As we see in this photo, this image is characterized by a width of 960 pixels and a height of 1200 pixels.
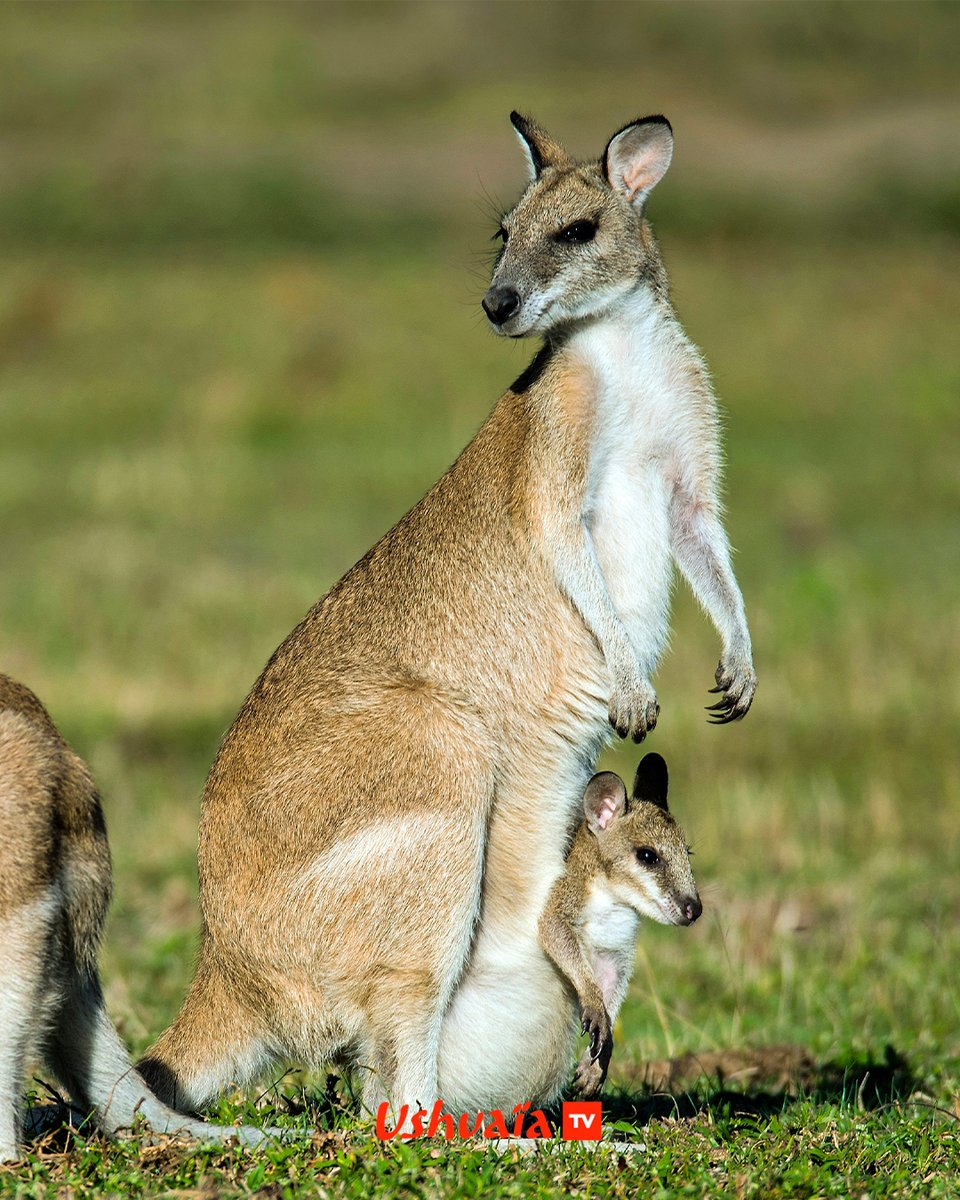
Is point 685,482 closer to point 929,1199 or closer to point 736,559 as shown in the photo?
point 929,1199

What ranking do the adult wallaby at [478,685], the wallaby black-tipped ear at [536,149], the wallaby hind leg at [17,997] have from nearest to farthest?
the wallaby hind leg at [17,997] → the adult wallaby at [478,685] → the wallaby black-tipped ear at [536,149]

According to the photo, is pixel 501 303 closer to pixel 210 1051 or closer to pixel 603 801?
pixel 603 801

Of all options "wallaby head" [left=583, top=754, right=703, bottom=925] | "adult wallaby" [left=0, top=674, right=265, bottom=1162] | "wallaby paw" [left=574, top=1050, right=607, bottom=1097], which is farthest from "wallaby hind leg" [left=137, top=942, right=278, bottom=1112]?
"wallaby head" [left=583, top=754, right=703, bottom=925]

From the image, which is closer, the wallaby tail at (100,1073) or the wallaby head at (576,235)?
the wallaby tail at (100,1073)

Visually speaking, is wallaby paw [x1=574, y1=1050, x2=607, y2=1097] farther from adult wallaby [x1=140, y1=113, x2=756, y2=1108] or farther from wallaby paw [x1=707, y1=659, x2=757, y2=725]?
wallaby paw [x1=707, y1=659, x2=757, y2=725]

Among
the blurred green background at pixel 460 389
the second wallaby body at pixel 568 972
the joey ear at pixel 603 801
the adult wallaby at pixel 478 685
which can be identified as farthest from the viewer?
the blurred green background at pixel 460 389

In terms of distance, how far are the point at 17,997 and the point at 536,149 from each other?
3172 millimetres

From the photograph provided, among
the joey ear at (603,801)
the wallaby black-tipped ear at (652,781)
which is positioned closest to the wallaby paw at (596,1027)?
the joey ear at (603,801)

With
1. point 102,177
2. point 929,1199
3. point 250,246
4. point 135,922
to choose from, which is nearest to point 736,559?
point 135,922

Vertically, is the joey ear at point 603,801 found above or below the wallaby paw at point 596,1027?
above

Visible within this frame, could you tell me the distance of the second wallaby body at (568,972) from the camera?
4.58 meters

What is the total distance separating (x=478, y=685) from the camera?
4.70m

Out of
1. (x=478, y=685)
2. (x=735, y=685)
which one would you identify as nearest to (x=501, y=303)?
(x=478, y=685)

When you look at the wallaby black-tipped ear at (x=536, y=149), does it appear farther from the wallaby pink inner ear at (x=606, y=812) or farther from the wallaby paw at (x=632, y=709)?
the wallaby pink inner ear at (x=606, y=812)
